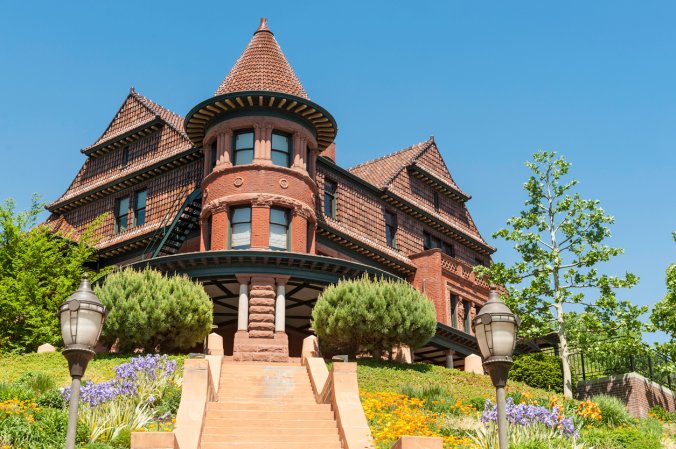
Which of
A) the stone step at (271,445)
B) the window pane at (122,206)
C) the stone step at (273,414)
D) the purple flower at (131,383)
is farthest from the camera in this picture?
the window pane at (122,206)

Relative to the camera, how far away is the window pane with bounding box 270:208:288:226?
32781 millimetres

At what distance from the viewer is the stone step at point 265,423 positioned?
17.1 m

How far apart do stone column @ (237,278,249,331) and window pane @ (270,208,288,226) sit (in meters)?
2.97

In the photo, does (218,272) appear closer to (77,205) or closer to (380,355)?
(380,355)

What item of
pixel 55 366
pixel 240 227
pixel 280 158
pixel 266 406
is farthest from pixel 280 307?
pixel 266 406

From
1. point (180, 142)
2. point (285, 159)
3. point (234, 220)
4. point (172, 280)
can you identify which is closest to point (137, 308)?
point (172, 280)

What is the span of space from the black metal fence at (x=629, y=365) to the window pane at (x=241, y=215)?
13.0 m

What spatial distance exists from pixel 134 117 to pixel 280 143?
36.2ft

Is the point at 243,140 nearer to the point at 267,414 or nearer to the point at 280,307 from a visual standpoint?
the point at 280,307

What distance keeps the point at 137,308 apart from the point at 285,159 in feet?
33.2

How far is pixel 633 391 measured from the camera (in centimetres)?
3048

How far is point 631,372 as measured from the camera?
31234mm

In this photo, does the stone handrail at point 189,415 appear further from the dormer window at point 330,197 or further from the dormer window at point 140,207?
the dormer window at point 140,207

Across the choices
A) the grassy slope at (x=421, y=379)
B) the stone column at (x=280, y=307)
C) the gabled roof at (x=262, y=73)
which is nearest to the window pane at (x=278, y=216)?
the stone column at (x=280, y=307)
